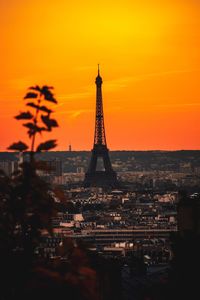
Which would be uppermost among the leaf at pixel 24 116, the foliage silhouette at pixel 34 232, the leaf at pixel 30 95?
the leaf at pixel 30 95

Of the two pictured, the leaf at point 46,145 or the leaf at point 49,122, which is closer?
the leaf at point 49,122

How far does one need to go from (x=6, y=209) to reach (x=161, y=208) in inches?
6709

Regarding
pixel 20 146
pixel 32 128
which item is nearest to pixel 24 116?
A: pixel 32 128

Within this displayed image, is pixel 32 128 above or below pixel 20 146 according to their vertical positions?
above

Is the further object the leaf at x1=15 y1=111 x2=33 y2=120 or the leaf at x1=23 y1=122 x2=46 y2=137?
the leaf at x1=23 y1=122 x2=46 y2=137

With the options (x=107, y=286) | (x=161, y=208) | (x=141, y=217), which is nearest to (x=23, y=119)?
(x=107, y=286)

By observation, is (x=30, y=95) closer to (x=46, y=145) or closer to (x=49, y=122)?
(x=49, y=122)

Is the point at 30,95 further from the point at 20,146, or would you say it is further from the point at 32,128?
the point at 20,146

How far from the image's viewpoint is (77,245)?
39.5ft

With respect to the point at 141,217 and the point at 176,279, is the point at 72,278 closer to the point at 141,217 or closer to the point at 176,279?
the point at 176,279

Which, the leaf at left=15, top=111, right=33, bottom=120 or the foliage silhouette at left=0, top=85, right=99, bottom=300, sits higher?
the leaf at left=15, top=111, right=33, bottom=120

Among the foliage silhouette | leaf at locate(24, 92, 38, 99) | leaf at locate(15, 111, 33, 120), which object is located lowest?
the foliage silhouette

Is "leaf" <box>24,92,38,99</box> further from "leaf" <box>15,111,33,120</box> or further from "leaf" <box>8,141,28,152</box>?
"leaf" <box>8,141,28,152</box>

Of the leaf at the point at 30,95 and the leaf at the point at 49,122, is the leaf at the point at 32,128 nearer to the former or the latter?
the leaf at the point at 49,122
